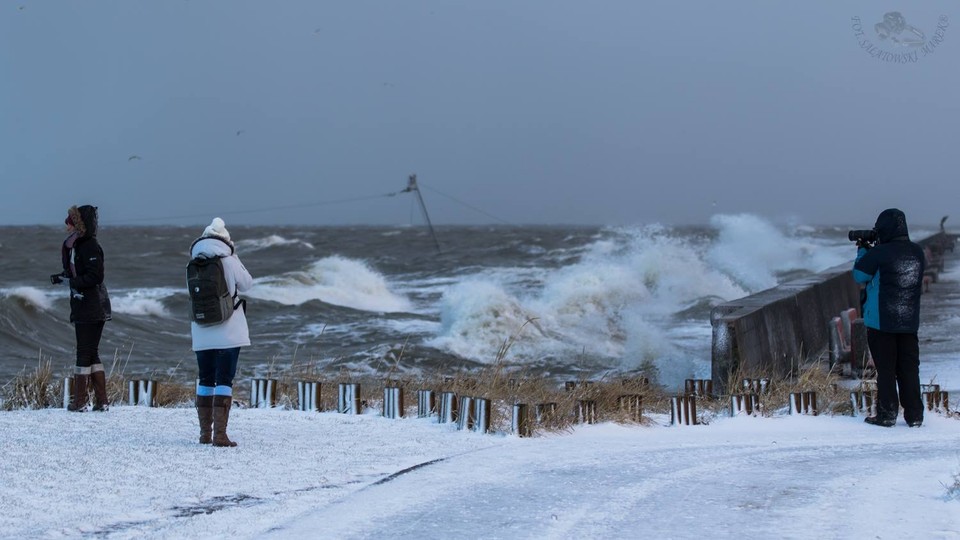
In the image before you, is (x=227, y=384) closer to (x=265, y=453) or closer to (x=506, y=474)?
(x=265, y=453)

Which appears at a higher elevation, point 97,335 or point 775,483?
point 97,335

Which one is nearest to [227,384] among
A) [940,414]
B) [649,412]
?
[649,412]

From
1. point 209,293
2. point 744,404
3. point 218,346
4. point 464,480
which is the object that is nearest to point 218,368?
point 218,346

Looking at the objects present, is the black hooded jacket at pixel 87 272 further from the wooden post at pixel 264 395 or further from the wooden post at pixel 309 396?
the wooden post at pixel 309 396

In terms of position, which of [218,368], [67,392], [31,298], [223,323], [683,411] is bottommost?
[683,411]

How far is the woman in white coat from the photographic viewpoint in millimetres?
7309

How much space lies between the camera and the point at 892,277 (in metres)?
8.58

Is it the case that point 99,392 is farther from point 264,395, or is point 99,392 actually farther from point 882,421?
point 882,421

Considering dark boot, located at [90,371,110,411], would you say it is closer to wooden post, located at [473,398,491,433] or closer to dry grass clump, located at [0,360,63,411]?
dry grass clump, located at [0,360,63,411]

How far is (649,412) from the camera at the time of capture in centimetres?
910

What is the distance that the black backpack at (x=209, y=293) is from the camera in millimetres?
7215

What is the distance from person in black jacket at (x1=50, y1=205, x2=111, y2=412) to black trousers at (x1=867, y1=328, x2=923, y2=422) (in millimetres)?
5745

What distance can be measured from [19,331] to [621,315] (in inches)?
415

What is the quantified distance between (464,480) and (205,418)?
2.01 m
